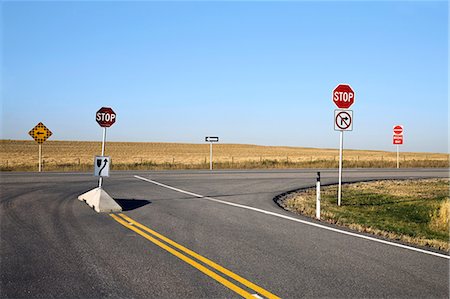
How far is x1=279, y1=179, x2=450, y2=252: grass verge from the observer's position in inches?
382

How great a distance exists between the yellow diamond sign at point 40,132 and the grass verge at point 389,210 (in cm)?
2019

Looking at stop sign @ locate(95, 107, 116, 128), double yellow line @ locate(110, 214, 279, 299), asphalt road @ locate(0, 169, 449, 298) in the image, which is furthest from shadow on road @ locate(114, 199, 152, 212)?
stop sign @ locate(95, 107, 116, 128)

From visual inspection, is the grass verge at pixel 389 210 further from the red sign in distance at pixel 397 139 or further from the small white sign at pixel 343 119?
the red sign in distance at pixel 397 139

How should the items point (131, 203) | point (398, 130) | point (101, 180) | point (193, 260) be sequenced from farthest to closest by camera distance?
1. point (398, 130)
2. point (131, 203)
3. point (101, 180)
4. point (193, 260)

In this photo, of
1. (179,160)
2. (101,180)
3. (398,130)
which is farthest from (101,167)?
(179,160)

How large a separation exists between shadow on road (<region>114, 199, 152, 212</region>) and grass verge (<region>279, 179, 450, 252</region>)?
4.44 m

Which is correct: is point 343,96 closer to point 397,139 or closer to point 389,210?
point 389,210

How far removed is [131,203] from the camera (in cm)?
1308

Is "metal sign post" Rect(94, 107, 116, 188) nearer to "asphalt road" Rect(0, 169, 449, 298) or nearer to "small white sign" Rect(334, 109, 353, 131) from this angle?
"asphalt road" Rect(0, 169, 449, 298)

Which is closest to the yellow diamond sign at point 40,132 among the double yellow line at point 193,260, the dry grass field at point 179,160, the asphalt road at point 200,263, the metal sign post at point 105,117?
the dry grass field at point 179,160

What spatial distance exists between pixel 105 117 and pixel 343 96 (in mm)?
7702

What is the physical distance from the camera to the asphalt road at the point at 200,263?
→ 5262 mm

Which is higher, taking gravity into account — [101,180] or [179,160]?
[101,180]

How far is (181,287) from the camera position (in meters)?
5.30
